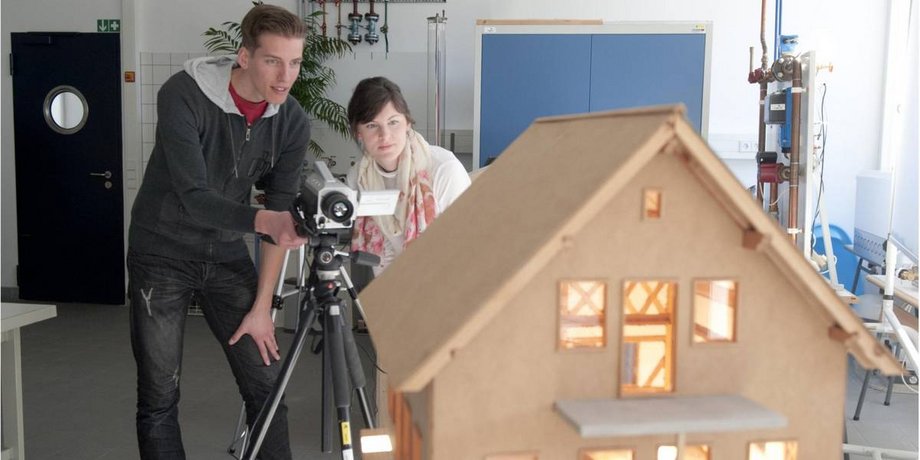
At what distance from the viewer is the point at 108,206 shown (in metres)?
6.27

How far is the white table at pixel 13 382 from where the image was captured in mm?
2431

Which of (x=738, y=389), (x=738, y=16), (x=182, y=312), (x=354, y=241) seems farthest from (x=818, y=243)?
(x=738, y=389)

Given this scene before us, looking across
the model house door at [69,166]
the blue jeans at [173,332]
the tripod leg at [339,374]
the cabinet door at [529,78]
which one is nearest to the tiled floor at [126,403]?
the model house door at [69,166]

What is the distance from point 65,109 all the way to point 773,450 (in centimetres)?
659

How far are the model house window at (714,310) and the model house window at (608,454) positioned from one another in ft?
0.41

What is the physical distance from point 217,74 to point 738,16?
14.9 feet

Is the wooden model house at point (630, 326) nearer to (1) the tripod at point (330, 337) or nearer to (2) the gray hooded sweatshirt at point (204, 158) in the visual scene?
(1) the tripod at point (330, 337)

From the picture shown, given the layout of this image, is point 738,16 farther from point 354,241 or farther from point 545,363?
point 545,363

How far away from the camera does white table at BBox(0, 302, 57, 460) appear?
2.43 metres

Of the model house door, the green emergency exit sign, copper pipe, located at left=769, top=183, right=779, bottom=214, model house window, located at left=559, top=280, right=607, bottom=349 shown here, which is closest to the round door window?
the model house door

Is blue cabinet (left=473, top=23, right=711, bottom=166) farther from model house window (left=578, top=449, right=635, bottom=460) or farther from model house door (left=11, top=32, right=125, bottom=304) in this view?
model house window (left=578, top=449, right=635, bottom=460)

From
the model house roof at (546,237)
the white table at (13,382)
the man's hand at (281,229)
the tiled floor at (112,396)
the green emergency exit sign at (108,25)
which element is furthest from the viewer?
the green emergency exit sign at (108,25)

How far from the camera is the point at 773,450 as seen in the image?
2.49 ft

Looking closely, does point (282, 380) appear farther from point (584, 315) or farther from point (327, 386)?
point (584, 315)
